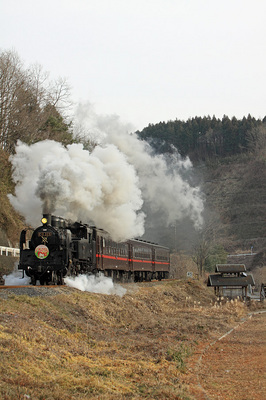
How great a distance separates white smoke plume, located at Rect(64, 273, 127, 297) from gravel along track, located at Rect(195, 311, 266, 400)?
648 centimetres

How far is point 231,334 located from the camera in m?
19.8

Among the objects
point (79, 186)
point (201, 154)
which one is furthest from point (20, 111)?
point (201, 154)

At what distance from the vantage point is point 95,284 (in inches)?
911

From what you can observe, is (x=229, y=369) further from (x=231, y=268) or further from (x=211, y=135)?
(x=211, y=135)

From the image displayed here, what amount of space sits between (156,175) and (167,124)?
41.5 meters

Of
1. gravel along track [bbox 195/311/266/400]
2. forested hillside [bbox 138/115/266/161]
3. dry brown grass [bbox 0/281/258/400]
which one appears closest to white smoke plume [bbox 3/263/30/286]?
dry brown grass [bbox 0/281/258/400]

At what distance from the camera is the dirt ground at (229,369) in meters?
9.38

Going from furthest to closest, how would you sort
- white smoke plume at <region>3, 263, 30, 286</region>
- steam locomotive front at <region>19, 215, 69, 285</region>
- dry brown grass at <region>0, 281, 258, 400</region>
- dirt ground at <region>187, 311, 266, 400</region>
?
white smoke plume at <region>3, 263, 30, 286</region> < steam locomotive front at <region>19, 215, 69, 285</region> < dirt ground at <region>187, 311, 266, 400</region> < dry brown grass at <region>0, 281, 258, 400</region>

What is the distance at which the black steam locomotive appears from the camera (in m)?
20.0

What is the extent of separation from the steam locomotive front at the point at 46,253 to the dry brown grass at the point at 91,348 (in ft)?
5.97

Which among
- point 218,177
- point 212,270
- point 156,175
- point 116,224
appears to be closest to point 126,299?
point 116,224

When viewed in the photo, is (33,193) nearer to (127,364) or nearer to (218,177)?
(127,364)

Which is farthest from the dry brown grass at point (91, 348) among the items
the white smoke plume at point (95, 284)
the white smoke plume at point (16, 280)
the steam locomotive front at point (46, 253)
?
the white smoke plume at point (16, 280)

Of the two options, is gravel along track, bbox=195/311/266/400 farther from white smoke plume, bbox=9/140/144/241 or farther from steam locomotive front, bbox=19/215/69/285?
white smoke plume, bbox=9/140/144/241
